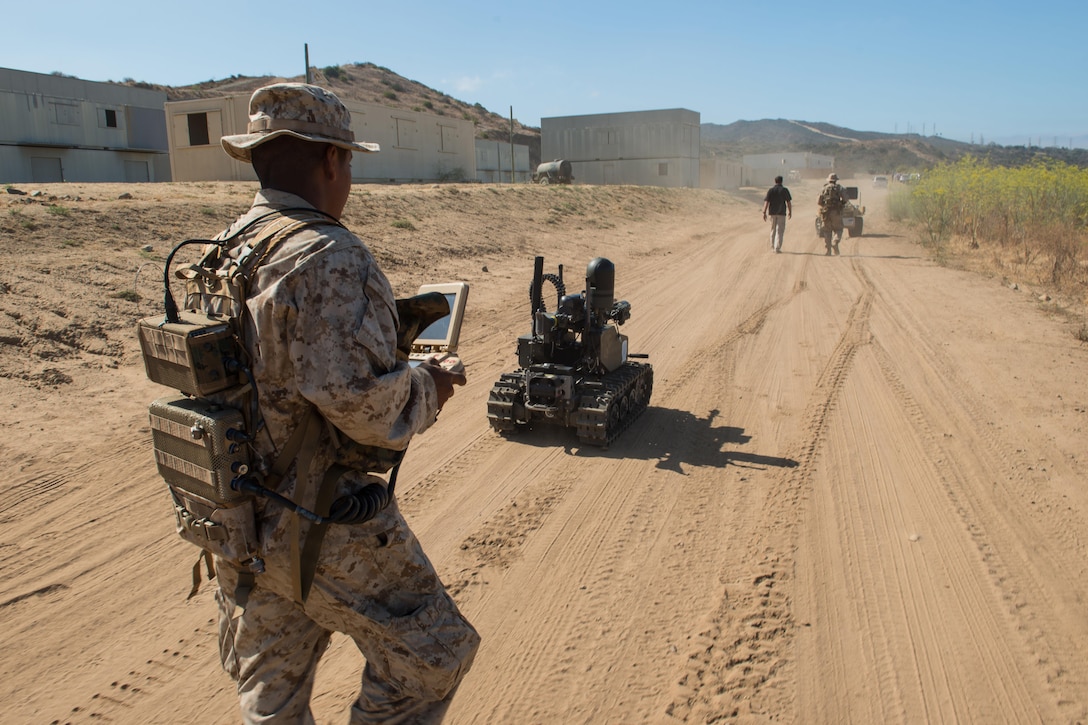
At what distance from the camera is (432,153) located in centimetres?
3259

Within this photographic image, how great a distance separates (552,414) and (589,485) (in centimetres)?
89

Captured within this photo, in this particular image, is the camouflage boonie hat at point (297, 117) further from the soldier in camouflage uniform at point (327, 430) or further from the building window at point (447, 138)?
the building window at point (447, 138)

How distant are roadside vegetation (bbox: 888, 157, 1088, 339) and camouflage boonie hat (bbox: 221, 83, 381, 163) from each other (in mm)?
11744

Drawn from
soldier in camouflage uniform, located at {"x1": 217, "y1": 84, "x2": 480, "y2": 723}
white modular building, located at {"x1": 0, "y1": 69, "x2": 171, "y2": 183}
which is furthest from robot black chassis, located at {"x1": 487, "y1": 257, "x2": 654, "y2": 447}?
white modular building, located at {"x1": 0, "y1": 69, "x2": 171, "y2": 183}

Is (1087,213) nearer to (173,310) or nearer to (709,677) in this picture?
(709,677)

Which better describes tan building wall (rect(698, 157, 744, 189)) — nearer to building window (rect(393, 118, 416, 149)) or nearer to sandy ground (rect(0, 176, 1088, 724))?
building window (rect(393, 118, 416, 149))

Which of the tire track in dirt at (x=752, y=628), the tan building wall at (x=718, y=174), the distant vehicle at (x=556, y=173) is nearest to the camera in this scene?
the tire track in dirt at (x=752, y=628)

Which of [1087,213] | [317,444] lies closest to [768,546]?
[317,444]

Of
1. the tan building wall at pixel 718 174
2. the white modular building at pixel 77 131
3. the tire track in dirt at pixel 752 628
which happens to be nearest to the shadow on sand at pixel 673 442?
the tire track in dirt at pixel 752 628

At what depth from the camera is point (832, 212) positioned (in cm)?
1803

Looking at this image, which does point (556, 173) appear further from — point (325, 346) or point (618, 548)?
point (325, 346)

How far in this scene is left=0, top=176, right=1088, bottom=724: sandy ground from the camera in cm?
322

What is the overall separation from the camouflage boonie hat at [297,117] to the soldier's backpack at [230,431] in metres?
0.21

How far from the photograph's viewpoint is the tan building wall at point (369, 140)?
84.1 feet
